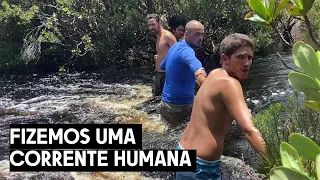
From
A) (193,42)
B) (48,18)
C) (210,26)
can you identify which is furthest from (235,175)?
(48,18)

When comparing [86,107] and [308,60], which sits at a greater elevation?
[308,60]

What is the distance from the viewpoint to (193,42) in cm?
490

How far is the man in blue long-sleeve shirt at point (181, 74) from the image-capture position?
4848 mm

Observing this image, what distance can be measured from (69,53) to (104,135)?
41.8ft

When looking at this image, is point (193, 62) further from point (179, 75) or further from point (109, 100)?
point (109, 100)

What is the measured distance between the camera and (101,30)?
50.9 ft

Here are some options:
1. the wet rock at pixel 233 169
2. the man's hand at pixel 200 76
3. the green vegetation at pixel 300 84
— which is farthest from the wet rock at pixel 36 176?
the green vegetation at pixel 300 84

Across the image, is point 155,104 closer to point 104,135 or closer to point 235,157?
point 235,157

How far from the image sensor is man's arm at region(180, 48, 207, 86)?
173 inches

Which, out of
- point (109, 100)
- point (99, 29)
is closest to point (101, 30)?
point (99, 29)

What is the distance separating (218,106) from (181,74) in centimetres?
235

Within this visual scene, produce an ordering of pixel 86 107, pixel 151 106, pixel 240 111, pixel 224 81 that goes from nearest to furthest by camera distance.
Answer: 1. pixel 240 111
2. pixel 224 81
3. pixel 151 106
4. pixel 86 107

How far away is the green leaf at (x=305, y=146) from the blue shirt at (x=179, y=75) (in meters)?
3.39

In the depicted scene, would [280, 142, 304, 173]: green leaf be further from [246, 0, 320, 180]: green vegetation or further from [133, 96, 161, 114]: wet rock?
[133, 96, 161, 114]: wet rock
